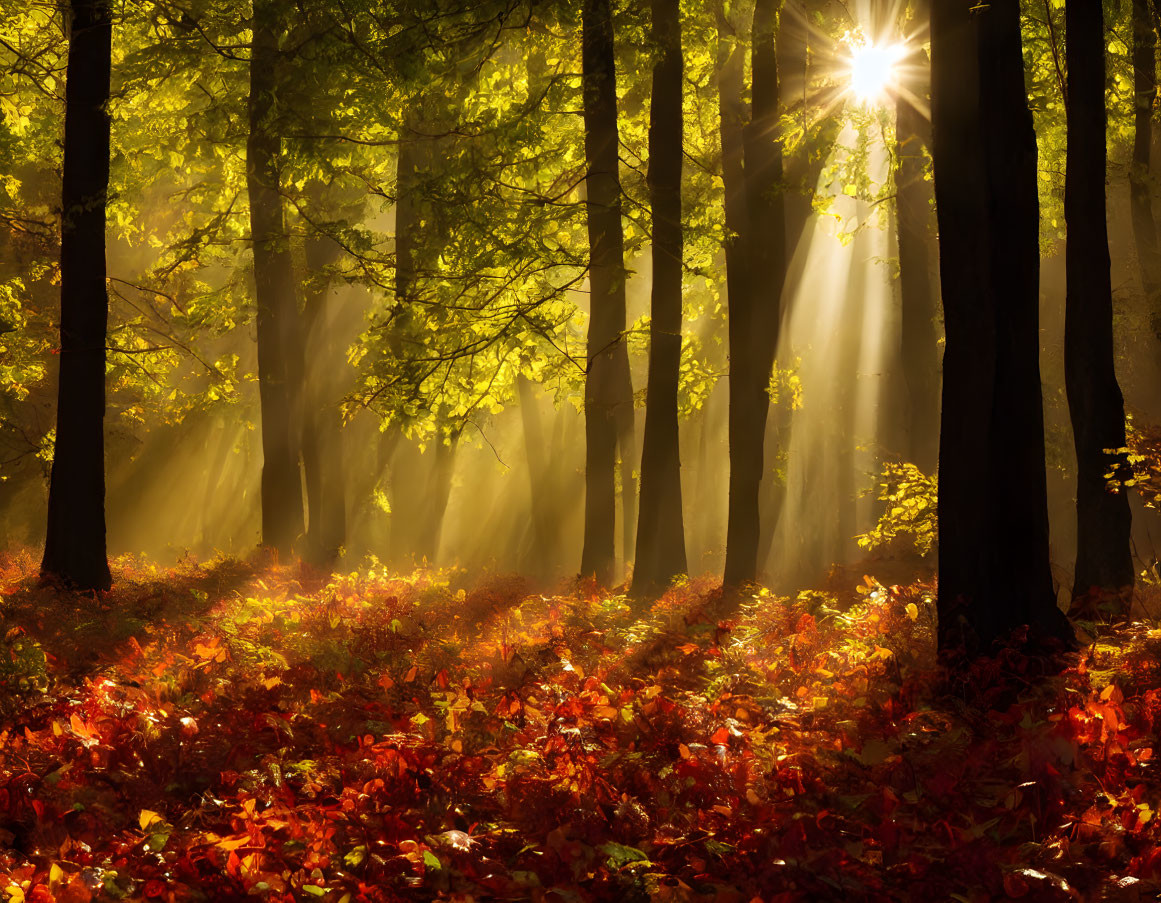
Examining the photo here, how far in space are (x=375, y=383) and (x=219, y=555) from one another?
15.4 feet

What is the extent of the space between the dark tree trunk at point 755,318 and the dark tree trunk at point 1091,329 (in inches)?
145

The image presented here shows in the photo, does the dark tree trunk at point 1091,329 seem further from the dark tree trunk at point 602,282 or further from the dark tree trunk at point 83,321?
the dark tree trunk at point 83,321

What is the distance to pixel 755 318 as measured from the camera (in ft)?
41.9

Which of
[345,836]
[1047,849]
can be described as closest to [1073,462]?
[1047,849]

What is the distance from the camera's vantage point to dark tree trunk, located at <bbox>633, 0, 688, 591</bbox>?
42.0 ft

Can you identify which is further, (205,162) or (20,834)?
(205,162)

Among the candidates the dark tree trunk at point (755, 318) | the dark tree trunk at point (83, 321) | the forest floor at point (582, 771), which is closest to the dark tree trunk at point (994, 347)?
the forest floor at point (582, 771)

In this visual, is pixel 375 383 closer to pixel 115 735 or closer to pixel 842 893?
pixel 115 735

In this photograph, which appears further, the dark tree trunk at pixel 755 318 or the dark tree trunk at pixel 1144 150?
the dark tree trunk at pixel 1144 150

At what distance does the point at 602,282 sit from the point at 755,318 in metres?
2.14

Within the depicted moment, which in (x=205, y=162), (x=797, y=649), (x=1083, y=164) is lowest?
(x=797, y=649)

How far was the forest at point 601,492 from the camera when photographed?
456cm

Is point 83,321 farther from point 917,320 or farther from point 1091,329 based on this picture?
point 917,320

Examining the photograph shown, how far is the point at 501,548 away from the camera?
→ 4022cm
